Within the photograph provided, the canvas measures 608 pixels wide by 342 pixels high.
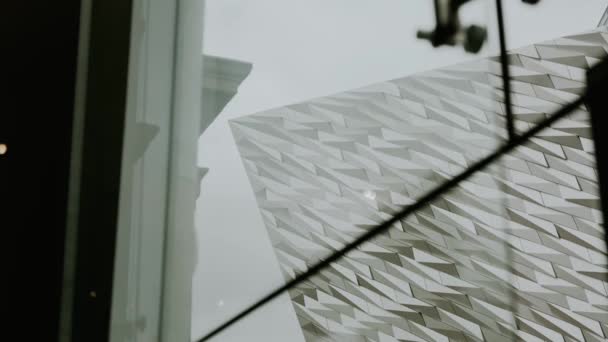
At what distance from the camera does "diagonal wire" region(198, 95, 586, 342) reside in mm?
1007

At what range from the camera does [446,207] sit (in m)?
1.08

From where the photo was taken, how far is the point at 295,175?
4.22 ft

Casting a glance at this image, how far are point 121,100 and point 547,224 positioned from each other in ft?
4.08

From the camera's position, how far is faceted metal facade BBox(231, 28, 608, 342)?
958 millimetres

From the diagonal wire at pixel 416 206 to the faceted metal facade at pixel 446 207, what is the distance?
1cm

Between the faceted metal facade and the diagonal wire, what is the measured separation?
1 centimetres

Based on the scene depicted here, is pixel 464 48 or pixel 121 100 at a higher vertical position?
pixel 464 48

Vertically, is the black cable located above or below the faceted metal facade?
above

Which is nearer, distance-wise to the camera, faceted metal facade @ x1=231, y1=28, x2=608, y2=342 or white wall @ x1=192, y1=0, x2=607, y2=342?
faceted metal facade @ x1=231, y1=28, x2=608, y2=342

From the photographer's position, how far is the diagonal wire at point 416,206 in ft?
3.30

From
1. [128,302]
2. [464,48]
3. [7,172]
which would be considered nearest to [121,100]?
[7,172]

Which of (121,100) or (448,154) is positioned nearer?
(448,154)

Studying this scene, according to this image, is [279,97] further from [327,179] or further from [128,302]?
[128,302]

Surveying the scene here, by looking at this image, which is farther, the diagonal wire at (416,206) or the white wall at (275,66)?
Result: the white wall at (275,66)
